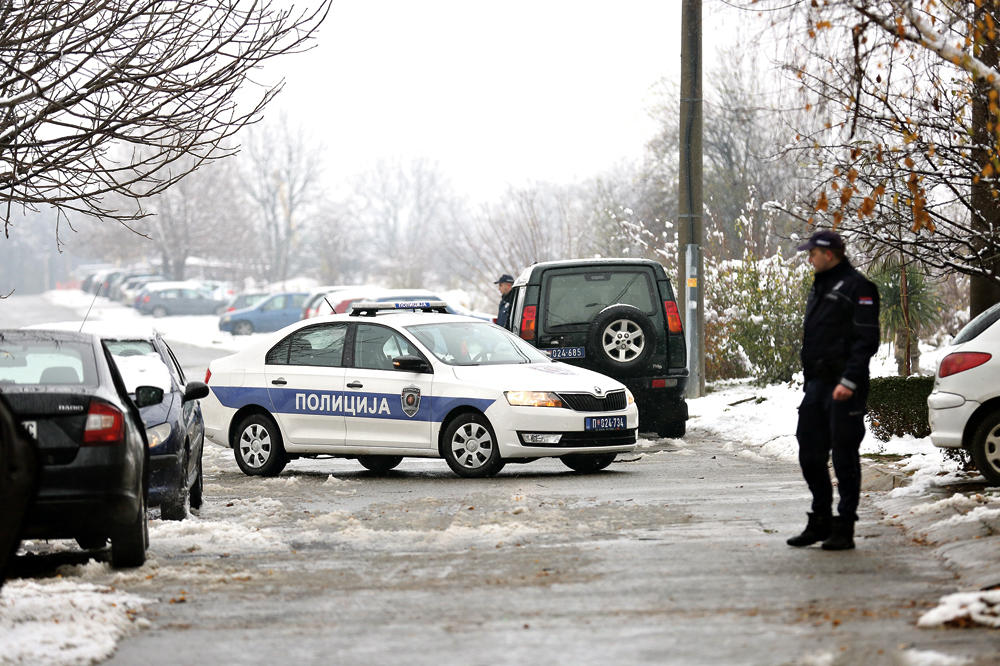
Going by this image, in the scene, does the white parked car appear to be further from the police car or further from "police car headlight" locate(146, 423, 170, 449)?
"police car headlight" locate(146, 423, 170, 449)

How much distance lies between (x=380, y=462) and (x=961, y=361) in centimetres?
591

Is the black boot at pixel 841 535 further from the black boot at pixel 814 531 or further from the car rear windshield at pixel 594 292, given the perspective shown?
the car rear windshield at pixel 594 292

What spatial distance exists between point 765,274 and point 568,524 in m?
14.2

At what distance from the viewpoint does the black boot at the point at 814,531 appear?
8648mm

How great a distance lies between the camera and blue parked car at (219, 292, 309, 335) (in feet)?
167

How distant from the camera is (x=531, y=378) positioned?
44.4 feet

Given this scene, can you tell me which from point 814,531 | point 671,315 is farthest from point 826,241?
point 671,315

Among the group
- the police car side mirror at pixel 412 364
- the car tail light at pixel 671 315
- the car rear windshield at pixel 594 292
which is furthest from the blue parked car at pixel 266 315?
the police car side mirror at pixel 412 364

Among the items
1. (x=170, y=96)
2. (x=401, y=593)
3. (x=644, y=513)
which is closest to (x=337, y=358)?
(x=170, y=96)

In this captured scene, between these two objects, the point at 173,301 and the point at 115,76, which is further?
the point at 173,301

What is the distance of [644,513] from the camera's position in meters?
10.5

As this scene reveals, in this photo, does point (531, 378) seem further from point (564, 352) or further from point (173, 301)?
point (173, 301)

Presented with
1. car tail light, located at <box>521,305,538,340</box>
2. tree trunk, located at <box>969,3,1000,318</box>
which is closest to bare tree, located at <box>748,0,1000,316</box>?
tree trunk, located at <box>969,3,1000,318</box>

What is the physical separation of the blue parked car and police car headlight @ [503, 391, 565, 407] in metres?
37.9
